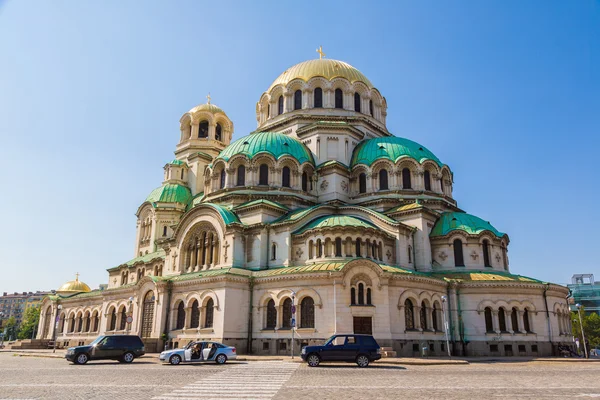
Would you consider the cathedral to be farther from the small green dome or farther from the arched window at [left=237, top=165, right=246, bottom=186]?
the small green dome

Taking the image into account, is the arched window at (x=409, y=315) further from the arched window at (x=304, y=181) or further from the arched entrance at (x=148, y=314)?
the arched entrance at (x=148, y=314)

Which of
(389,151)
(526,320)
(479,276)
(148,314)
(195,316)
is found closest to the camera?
(195,316)

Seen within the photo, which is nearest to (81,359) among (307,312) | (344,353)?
(344,353)

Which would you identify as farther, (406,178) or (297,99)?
(297,99)

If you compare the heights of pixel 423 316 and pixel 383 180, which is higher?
pixel 383 180

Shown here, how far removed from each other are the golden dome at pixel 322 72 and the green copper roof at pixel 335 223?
709 inches

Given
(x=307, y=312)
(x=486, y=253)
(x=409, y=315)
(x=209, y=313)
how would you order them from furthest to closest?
(x=486, y=253) → (x=209, y=313) → (x=409, y=315) → (x=307, y=312)

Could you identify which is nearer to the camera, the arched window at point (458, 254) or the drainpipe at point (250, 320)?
the drainpipe at point (250, 320)

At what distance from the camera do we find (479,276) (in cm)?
3662

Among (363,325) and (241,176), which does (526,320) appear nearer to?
(363,325)

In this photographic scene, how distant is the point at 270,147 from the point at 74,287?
37.9 meters


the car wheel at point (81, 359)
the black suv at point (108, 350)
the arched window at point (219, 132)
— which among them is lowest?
the car wheel at point (81, 359)

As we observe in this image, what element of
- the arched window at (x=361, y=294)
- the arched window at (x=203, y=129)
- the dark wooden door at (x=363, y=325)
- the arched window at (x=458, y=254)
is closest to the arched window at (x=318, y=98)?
the arched window at (x=203, y=129)

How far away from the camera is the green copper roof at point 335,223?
34.9 meters
